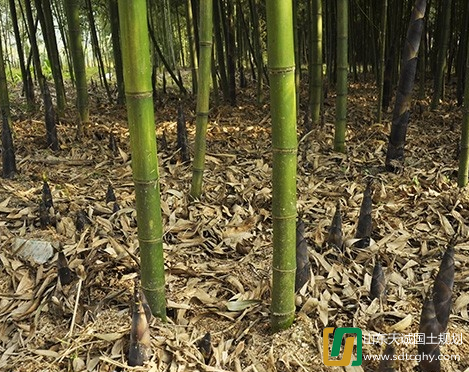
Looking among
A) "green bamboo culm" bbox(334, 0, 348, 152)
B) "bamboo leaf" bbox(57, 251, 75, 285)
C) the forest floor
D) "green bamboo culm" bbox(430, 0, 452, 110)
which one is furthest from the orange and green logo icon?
"green bamboo culm" bbox(430, 0, 452, 110)

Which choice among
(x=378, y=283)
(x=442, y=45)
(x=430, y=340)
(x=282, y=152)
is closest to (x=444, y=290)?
(x=430, y=340)

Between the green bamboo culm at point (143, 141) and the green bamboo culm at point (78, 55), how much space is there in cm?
235

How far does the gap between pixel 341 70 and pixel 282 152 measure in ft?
6.53

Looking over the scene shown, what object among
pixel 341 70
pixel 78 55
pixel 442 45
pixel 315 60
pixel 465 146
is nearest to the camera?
pixel 465 146

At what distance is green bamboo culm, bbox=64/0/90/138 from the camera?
3.39m

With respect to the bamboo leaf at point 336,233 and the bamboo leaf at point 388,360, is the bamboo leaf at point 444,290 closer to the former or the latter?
the bamboo leaf at point 388,360

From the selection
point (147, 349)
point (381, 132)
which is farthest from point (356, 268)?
point (381, 132)

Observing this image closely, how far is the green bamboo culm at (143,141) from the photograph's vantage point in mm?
1185

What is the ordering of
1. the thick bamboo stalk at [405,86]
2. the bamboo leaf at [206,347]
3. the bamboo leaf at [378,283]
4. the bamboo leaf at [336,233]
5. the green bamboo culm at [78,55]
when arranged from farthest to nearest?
the green bamboo culm at [78,55] < the thick bamboo stalk at [405,86] < the bamboo leaf at [336,233] < the bamboo leaf at [378,283] < the bamboo leaf at [206,347]

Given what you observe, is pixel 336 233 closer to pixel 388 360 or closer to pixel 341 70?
pixel 388 360

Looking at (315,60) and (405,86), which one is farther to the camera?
(315,60)

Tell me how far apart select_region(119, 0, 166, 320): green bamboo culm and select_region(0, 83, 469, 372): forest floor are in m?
0.18

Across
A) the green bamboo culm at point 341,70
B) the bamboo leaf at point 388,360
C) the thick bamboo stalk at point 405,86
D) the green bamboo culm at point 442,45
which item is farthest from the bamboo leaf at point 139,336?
the green bamboo culm at point 442,45

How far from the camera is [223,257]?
6.59 ft
